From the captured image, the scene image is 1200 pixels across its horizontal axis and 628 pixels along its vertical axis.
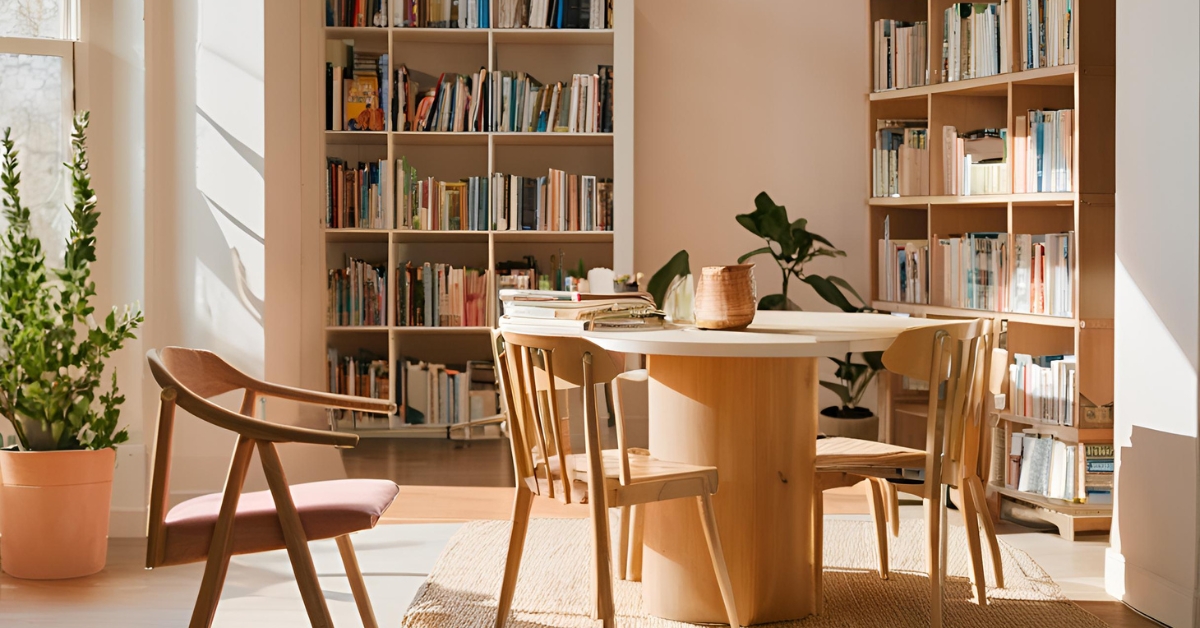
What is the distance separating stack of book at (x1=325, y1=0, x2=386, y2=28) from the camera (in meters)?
5.04

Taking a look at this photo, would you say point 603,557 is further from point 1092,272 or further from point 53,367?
point 1092,272

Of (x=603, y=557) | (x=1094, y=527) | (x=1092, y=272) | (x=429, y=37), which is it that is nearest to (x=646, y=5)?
(x=429, y=37)

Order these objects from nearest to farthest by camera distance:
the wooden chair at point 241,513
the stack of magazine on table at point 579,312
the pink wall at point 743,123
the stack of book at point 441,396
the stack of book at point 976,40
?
the wooden chair at point 241,513
the stack of magazine on table at point 579,312
the stack of book at point 976,40
the stack of book at point 441,396
the pink wall at point 743,123

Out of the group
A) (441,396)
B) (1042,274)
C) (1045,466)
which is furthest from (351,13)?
(1045,466)

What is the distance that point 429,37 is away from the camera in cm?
518

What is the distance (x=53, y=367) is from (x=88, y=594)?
670 millimetres

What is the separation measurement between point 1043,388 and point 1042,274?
435 mm

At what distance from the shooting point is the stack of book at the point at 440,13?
16.5 feet

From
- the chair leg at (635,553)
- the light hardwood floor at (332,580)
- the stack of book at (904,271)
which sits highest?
the stack of book at (904,271)

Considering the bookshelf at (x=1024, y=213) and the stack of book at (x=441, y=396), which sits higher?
the bookshelf at (x=1024, y=213)

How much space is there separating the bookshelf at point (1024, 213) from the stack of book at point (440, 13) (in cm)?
186

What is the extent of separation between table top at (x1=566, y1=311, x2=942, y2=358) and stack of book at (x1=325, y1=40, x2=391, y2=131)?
2824 mm

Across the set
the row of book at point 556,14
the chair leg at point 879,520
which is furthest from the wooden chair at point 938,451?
the row of book at point 556,14

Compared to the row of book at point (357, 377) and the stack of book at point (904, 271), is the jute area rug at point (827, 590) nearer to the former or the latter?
the stack of book at point (904, 271)
